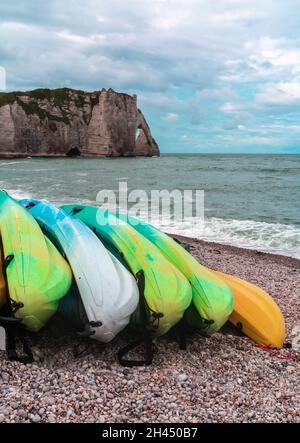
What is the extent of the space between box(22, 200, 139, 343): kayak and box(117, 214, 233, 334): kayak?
0.88 m

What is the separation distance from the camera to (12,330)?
4.91m

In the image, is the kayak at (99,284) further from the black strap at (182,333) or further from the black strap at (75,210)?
the black strap at (75,210)

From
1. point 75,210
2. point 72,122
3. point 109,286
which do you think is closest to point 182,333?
point 109,286

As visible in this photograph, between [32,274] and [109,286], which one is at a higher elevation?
[32,274]

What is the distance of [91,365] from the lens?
15.7 feet

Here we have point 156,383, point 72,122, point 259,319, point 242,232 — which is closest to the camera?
point 156,383

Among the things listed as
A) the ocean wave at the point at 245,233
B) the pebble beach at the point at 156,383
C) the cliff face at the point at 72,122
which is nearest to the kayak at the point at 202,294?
the pebble beach at the point at 156,383

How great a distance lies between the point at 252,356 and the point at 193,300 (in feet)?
3.49

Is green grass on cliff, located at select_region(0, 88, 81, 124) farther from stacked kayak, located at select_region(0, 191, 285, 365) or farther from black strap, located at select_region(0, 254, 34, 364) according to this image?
black strap, located at select_region(0, 254, 34, 364)

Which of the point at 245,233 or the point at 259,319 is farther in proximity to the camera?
the point at 245,233

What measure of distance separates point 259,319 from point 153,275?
1.87m

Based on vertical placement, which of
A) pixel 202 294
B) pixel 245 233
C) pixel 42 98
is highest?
pixel 42 98

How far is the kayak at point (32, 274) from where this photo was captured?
465 centimetres

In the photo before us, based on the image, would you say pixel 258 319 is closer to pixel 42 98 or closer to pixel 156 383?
pixel 156 383
